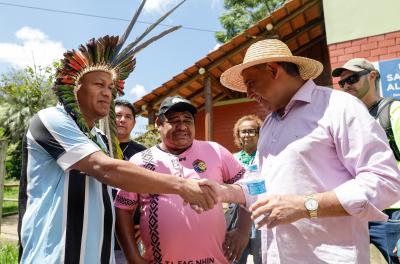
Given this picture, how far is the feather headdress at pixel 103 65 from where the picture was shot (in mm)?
1957

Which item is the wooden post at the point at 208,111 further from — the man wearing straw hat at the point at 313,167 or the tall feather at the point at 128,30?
the man wearing straw hat at the point at 313,167

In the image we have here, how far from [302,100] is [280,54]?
0.30 m

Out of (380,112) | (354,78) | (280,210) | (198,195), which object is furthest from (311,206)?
(354,78)

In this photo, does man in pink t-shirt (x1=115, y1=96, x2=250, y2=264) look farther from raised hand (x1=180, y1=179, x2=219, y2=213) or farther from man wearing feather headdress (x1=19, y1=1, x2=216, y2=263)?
man wearing feather headdress (x1=19, y1=1, x2=216, y2=263)

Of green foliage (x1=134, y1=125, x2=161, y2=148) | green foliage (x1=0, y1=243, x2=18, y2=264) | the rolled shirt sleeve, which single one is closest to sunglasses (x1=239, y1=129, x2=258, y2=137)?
the rolled shirt sleeve

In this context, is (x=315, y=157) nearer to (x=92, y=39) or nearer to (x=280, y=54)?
(x=280, y=54)

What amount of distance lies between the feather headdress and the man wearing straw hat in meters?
0.81

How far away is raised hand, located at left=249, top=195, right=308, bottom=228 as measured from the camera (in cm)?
150

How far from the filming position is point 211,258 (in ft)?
7.16

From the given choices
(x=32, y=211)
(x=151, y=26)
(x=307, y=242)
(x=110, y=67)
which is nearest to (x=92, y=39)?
(x=110, y=67)

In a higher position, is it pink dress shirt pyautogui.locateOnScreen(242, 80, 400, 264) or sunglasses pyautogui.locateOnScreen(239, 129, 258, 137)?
sunglasses pyautogui.locateOnScreen(239, 129, 258, 137)

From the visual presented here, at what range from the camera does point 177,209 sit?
7.38ft

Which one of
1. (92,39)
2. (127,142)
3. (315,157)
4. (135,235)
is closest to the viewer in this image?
(315,157)

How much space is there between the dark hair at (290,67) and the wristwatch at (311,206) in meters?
0.74
